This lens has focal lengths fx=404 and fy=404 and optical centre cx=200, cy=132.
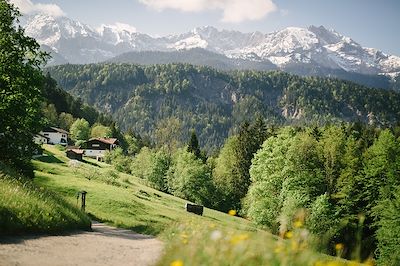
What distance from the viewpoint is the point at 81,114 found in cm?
18362

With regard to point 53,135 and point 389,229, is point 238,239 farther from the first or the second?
point 53,135

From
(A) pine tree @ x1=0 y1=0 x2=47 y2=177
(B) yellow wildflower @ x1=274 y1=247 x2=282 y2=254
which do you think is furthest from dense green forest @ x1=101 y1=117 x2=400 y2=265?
(B) yellow wildflower @ x1=274 y1=247 x2=282 y2=254

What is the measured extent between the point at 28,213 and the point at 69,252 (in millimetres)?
3131

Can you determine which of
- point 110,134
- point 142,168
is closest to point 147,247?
point 142,168

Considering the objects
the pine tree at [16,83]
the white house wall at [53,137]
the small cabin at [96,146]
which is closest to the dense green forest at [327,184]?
the pine tree at [16,83]

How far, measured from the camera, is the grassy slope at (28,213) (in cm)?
1370

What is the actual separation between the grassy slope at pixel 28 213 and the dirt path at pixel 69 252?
0.65 meters

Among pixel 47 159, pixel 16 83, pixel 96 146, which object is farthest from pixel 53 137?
pixel 16 83

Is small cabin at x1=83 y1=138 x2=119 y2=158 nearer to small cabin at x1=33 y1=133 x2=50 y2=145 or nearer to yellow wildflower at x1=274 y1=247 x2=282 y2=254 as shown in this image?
small cabin at x1=33 y1=133 x2=50 y2=145

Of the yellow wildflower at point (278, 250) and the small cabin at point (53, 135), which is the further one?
the small cabin at point (53, 135)

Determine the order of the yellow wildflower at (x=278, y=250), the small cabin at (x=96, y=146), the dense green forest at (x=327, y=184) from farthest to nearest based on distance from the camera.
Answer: the small cabin at (x=96, y=146)
the dense green forest at (x=327, y=184)
the yellow wildflower at (x=278, y=250)

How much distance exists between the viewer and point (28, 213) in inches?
589

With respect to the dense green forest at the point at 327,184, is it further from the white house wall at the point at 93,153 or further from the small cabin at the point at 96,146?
the small cabin at the point at 96,146

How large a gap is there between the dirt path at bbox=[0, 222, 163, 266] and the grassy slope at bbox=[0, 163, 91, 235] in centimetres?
65
